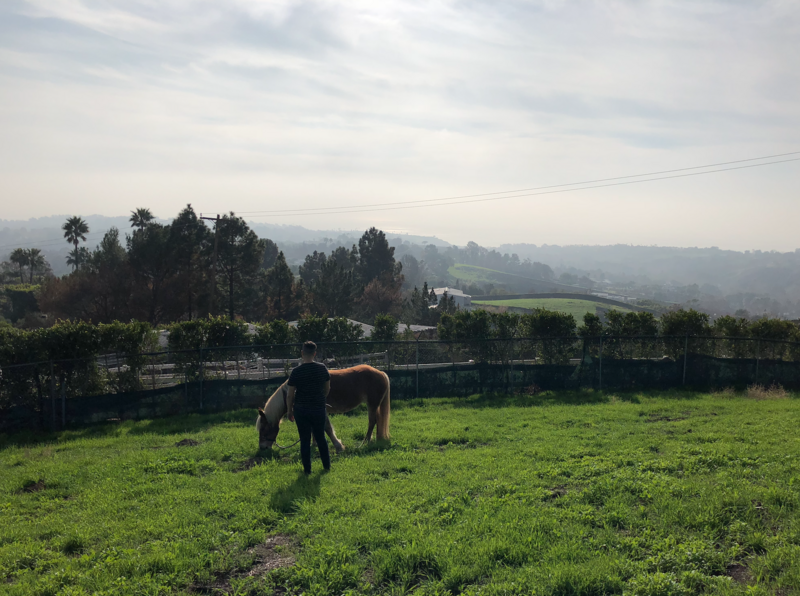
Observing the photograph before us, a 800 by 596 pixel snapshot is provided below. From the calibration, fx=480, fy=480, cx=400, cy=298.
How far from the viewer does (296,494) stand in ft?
20.3

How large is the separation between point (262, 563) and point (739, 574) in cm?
423

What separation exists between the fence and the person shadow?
24.5 ft

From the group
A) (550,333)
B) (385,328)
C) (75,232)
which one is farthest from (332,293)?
(75,232)

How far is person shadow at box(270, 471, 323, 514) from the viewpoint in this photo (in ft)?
19.1

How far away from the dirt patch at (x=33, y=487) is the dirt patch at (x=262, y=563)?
430cm

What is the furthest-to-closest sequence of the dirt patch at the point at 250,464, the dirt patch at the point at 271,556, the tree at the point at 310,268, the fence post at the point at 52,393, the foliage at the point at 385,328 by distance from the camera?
the tree at the point at 310,268 → the foliage at the point at 385,328 → the fence post at the point at 52,393 → the dirt patch at the point at 250,464 → the dirt patch at the point at 271,556

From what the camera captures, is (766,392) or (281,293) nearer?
(766,392)

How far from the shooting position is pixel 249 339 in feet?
63.0

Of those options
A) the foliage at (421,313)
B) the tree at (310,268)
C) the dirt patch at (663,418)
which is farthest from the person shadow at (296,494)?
the tree at (310,268)

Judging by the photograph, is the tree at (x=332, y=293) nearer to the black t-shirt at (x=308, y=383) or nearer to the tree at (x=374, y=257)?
the tree at (x=374, y=257)

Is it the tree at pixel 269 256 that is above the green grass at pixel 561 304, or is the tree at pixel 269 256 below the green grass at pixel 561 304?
above

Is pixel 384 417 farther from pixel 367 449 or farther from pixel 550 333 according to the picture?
pixel 550 333

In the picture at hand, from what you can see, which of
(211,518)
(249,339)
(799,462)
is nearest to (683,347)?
(799,462)

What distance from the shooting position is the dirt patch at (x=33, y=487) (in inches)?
276
